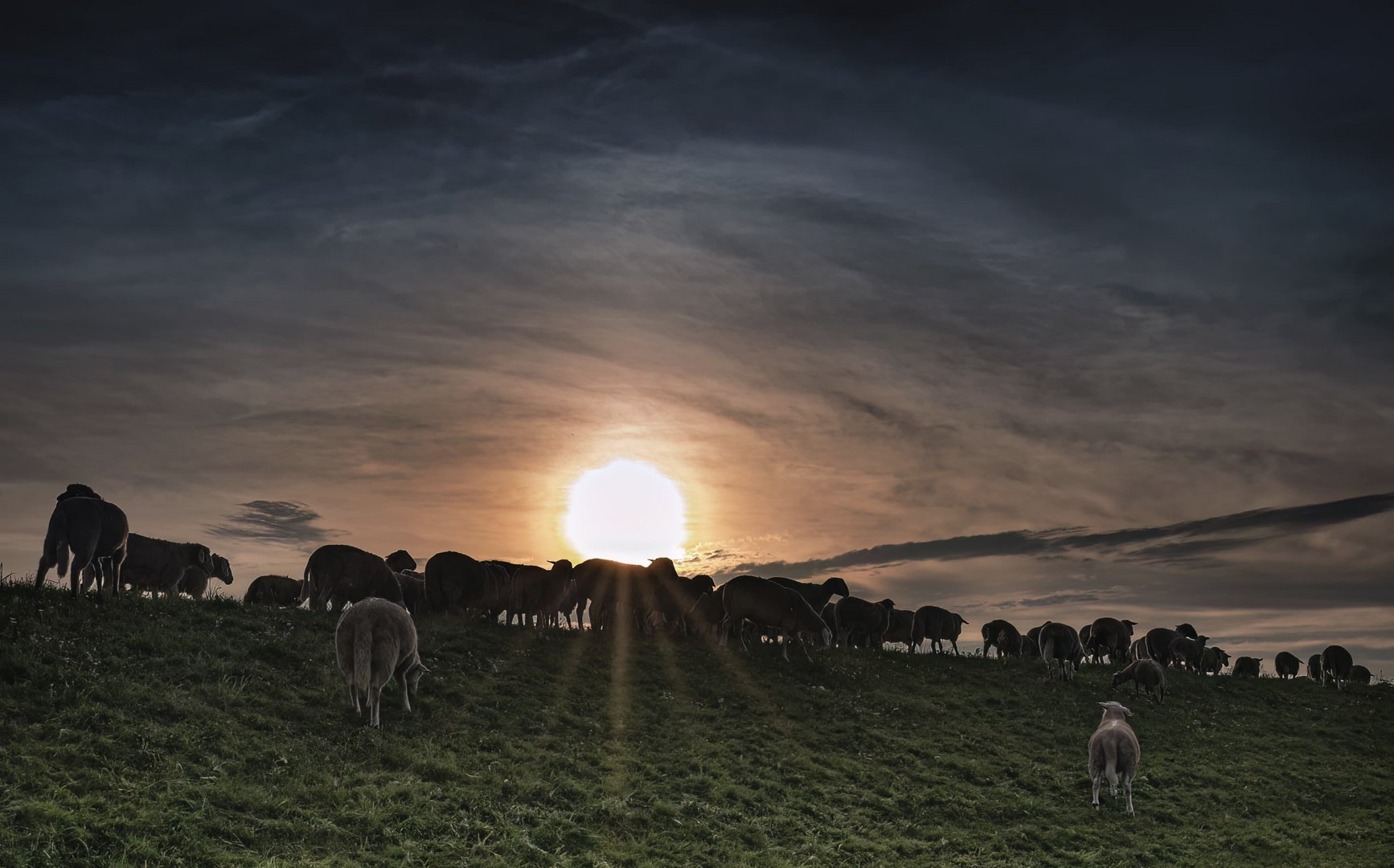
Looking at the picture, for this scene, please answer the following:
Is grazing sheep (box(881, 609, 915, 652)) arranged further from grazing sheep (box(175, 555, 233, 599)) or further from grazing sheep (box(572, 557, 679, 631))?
grazing sheep (box(175, 555, 233, 599))

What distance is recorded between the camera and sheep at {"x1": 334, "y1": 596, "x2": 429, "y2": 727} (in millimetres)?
17969

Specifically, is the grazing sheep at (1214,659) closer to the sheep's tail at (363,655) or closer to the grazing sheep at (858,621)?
the grazing sheep at (858,621)

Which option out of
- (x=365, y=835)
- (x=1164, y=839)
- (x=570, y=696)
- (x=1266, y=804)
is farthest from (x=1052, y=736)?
(x=365, y=835)

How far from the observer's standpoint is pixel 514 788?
16.3 metres

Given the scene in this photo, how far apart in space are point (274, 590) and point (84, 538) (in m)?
17.8

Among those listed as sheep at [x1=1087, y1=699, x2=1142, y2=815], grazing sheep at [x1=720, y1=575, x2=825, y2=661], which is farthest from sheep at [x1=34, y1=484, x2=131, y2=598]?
sheep at [x1=1087, y1=699, x2=1142, y2=815]

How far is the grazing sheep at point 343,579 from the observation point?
27.7 metres

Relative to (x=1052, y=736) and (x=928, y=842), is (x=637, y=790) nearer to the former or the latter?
(x=928, y=842)

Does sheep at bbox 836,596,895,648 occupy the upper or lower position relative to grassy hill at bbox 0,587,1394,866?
upper

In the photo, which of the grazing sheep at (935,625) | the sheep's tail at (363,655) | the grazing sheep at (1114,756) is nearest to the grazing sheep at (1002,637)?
the grazing sheep at (935,625)

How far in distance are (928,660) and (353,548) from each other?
2213 cm

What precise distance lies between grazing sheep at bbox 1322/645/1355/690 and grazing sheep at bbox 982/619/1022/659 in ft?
55.6

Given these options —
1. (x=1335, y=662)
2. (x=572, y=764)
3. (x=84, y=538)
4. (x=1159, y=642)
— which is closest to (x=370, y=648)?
(x=572, y=764)

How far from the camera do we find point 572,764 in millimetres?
18422
